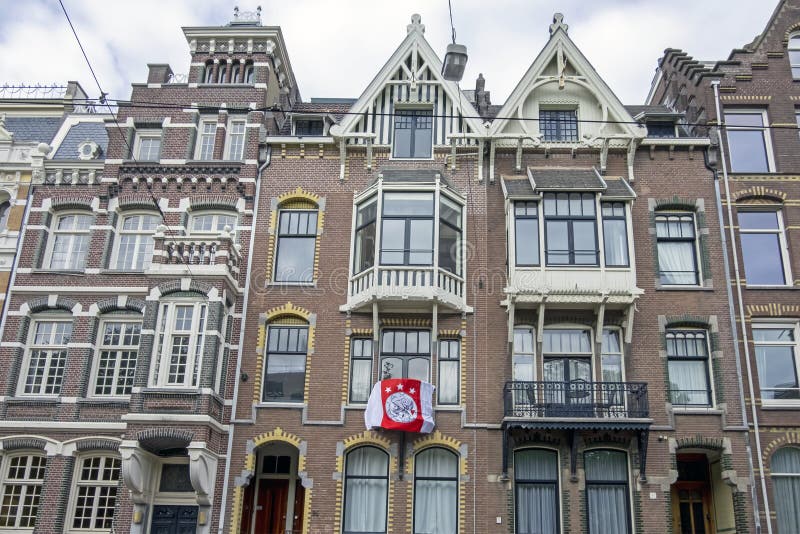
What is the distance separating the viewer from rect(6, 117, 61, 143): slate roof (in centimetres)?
2859

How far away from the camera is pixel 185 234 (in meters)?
24.8

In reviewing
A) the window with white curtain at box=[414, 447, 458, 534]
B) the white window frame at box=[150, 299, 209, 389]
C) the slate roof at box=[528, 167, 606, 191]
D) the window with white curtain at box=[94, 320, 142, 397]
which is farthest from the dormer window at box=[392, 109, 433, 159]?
the window with white curtain at box=[94, 320, 142, 397]

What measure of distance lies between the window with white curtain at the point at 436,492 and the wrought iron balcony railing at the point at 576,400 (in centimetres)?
238

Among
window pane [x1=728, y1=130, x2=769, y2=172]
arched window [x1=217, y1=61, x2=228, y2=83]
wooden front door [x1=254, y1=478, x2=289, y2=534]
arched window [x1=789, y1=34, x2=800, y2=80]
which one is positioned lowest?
wooden front door [x1=254, y1=478, x2=289, y2=534]

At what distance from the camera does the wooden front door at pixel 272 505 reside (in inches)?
933

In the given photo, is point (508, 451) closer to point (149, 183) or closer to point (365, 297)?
point (365, 297)

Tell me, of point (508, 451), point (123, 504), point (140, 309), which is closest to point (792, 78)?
point (508, 451)

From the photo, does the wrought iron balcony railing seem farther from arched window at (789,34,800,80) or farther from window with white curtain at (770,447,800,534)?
arched window at (789,34,800,80)

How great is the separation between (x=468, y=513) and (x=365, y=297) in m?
6.93

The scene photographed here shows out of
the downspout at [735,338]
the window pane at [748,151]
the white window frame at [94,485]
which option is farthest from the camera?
the window pane at [748,151]

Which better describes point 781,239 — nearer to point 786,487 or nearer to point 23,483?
point 786,487

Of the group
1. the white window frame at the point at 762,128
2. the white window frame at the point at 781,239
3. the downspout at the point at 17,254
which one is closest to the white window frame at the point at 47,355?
the downspout at the point at 17,254

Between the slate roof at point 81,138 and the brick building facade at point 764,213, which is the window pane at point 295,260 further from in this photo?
the brick building facade at point 764,213

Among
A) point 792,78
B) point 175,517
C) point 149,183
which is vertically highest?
point 792,78
